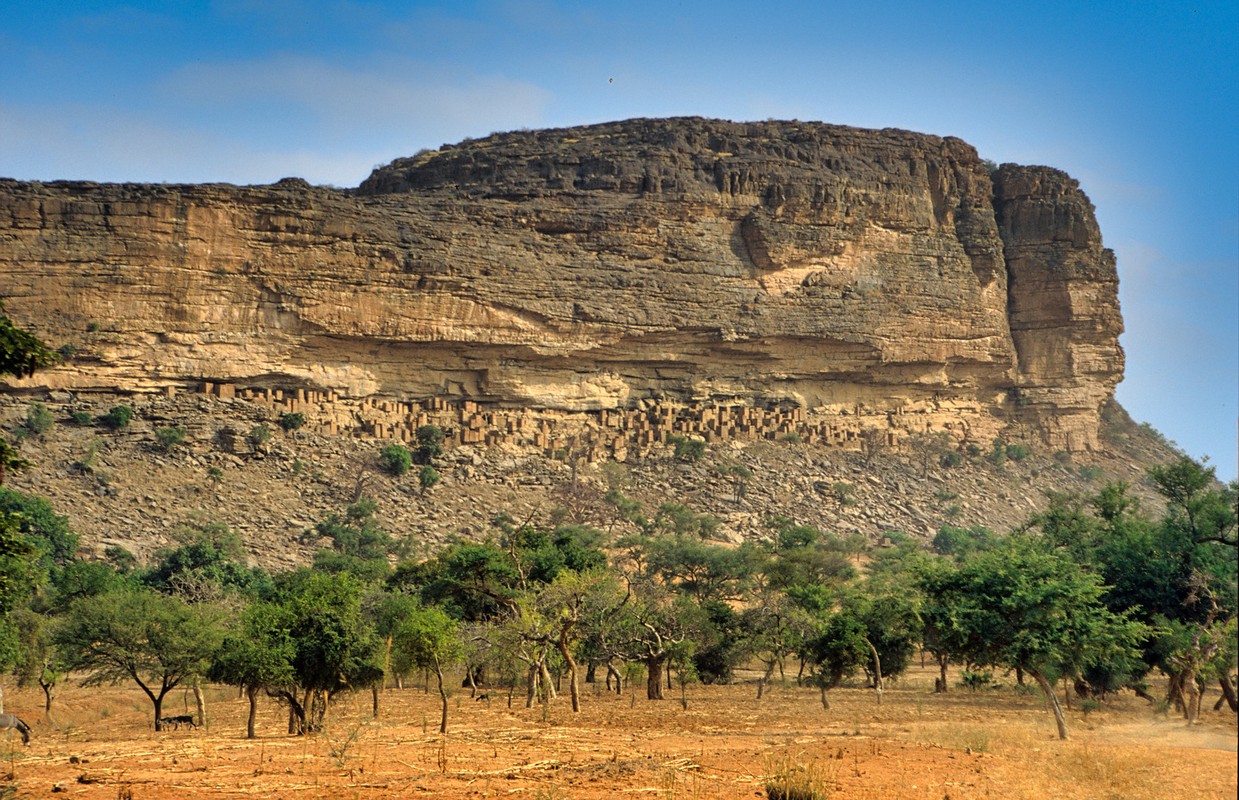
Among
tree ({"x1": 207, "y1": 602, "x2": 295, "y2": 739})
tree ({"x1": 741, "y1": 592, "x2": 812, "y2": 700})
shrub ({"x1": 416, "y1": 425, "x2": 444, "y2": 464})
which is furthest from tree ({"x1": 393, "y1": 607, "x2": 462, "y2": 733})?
shrub ({"x1": 416, "y1": 425, "x2": 444, "y2": 464})

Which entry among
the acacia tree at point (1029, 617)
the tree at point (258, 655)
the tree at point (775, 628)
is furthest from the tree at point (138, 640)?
the acacia tree at point (1029, 617)

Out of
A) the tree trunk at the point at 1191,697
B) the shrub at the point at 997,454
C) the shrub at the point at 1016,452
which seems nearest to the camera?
the tree trunk at the point at 1191,697

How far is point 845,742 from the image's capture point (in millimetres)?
16750

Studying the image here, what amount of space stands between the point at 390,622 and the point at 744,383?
1376 inches

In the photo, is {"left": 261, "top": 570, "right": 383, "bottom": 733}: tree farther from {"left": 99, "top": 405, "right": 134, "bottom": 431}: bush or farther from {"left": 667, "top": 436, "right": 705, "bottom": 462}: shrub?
{"left": 667, "top": 436, "right": 705, "bottom": 462}: shrub

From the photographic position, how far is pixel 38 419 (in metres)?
43.3

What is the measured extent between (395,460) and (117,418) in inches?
395

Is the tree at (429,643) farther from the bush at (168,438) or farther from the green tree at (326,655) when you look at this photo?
the bush at (168,438)

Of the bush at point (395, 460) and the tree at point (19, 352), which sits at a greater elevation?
the bush at point (395, 460)

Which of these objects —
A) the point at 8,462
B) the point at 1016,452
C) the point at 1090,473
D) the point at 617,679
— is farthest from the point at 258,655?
the point at 1090,473

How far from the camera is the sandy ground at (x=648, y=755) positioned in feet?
41.6

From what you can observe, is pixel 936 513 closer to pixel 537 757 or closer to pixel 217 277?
pixel 217 277

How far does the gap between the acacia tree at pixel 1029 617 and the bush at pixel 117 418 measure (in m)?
33.2

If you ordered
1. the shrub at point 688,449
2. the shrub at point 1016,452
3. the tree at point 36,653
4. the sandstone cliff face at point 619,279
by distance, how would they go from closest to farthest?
the tree at point 36,653, the sandstone cliff face at point 619,279, the shrub at point 688,449, the shrub at point 1016,452
